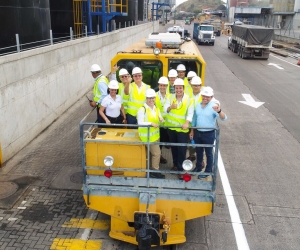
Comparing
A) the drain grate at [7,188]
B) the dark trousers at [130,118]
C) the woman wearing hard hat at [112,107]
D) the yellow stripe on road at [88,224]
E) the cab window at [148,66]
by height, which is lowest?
the yellow stripe on road at [88,224]

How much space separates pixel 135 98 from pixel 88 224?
8.03ft

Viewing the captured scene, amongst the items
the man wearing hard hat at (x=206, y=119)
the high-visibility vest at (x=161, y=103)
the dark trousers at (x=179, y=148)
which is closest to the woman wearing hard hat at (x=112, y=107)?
the high-visibility vest at (x=161, y=103)

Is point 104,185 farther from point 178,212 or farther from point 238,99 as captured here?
point 238,99

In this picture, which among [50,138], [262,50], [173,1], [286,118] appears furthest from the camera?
[173,1]

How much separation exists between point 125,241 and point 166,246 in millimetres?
673

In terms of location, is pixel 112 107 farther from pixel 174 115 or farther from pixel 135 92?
pixel 174 115

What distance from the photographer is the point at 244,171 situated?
841 centimetres

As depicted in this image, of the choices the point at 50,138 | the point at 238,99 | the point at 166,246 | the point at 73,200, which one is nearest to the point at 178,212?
the point at 166,246

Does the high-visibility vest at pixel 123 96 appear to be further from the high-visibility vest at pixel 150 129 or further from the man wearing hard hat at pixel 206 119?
the man wearing hard hat at pixel 206 119

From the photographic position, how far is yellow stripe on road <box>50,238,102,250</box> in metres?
5.58

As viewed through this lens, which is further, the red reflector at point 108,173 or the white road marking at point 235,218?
→ the white road marking at point 235,218

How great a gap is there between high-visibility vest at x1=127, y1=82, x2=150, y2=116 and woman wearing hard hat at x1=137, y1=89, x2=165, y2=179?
998 mm

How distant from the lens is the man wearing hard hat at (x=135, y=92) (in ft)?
21.5

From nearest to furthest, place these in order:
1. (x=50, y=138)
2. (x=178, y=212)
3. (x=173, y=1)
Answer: (x=178, y=212) → (x=50, y=138) → (x=173, y=1)
